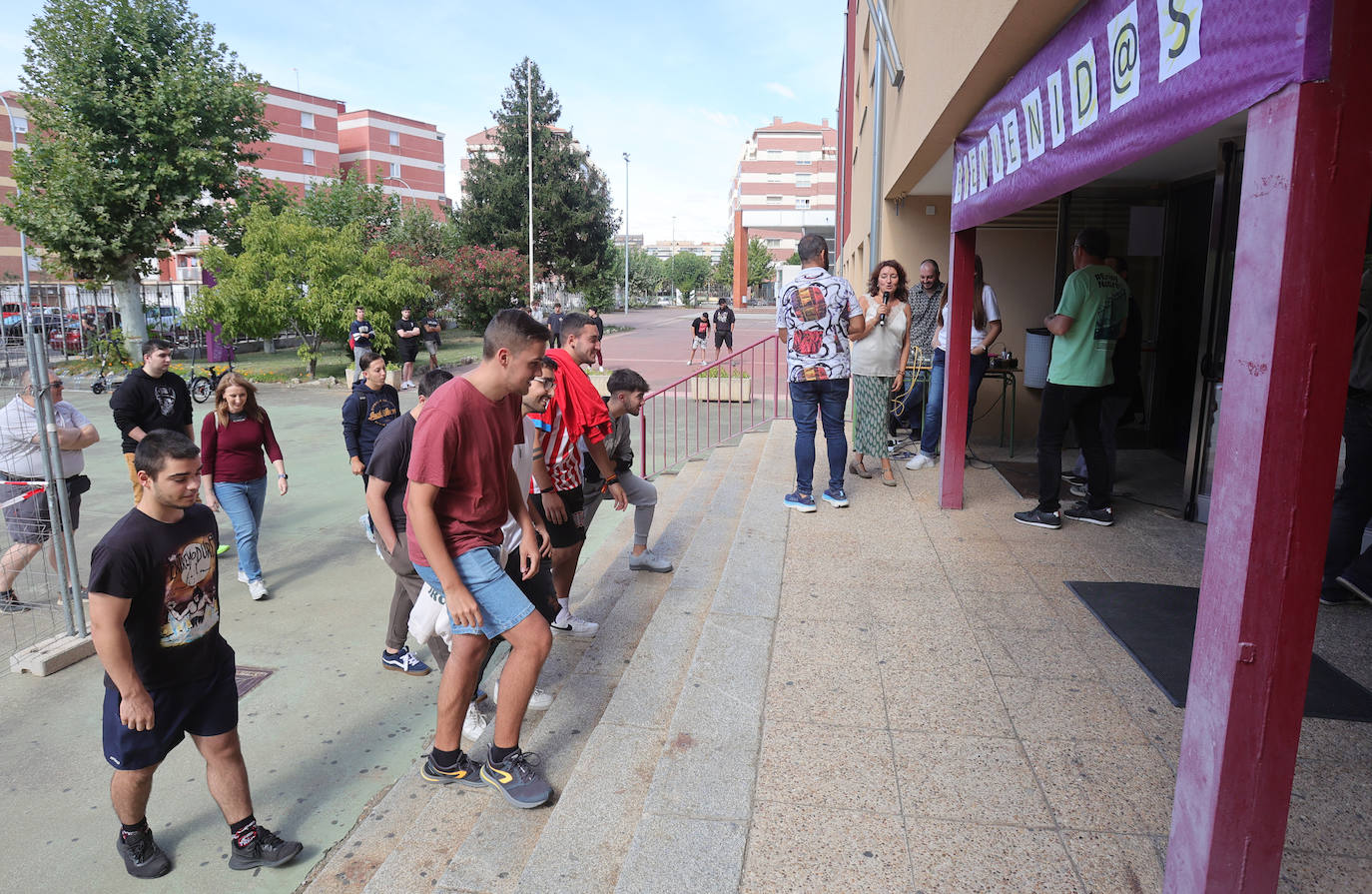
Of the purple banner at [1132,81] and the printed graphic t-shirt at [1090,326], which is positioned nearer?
the purple banner at [1132,81]

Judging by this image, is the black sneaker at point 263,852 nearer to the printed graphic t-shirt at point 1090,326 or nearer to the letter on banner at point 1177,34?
the letter on banner at point 1177,34

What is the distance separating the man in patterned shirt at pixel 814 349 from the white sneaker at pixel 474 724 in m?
2.83

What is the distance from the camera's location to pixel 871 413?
269 inches

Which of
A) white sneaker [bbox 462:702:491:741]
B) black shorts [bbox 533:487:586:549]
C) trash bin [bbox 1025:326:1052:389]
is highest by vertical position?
trash bin [bbox 1025:326:1052:389]

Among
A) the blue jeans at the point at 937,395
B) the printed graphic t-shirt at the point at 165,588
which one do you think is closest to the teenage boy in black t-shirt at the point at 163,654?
the printed graphic t-shirt at the point at 165,588

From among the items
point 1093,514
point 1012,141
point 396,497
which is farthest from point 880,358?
point 396,497

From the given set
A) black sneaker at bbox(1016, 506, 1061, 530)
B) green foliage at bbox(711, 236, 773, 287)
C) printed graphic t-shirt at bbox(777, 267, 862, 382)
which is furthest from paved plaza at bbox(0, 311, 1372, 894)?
green foliage at bbox(711, 236, 773, 287)

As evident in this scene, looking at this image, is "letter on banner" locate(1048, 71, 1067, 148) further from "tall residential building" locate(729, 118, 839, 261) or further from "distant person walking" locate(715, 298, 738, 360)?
"tall residential building" locate(729, 118, 839, 261)

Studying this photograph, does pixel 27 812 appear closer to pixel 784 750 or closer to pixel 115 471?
pixel 784 750

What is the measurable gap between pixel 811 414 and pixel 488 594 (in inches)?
131

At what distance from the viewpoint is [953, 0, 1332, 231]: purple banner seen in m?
1.74

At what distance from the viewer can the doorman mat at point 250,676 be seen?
15.1 feet

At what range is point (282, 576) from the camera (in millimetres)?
6449

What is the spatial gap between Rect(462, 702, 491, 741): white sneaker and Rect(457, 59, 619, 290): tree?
3885cm
